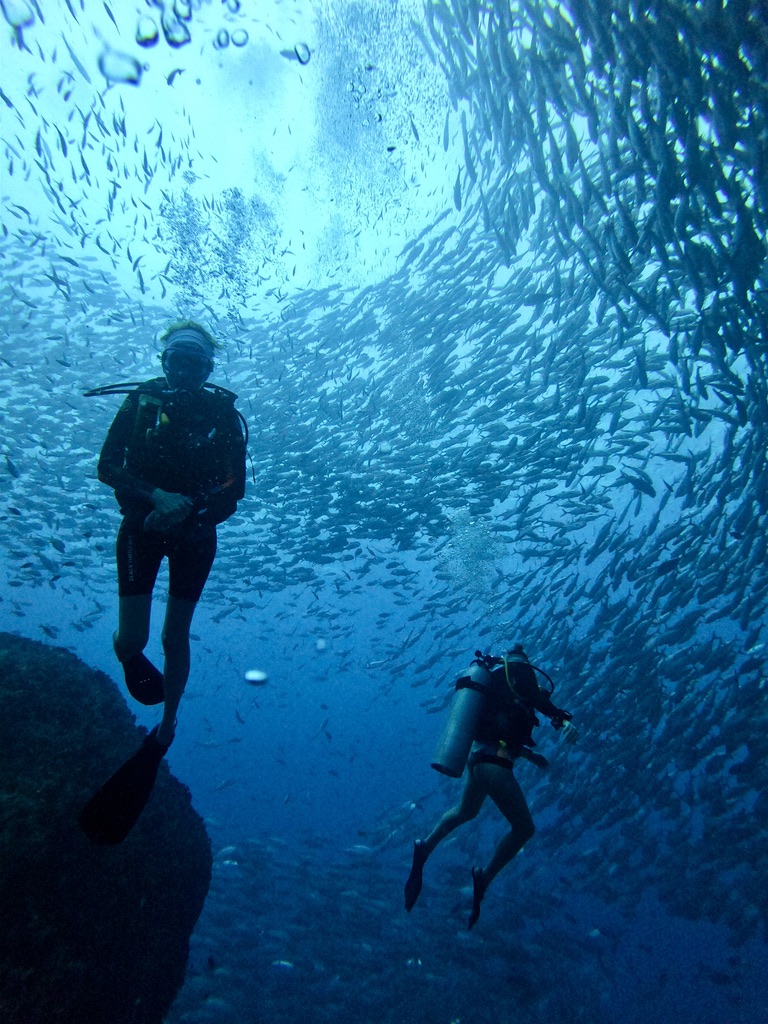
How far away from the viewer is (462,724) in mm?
4207

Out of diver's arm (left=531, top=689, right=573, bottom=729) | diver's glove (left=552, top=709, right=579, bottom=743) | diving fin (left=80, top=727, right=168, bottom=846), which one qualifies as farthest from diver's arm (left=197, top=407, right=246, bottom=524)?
diver's glove (left=552, top=709, right=579, bottom=743)

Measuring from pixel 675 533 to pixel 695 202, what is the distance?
7436mm

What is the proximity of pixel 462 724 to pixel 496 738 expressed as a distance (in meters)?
0.35

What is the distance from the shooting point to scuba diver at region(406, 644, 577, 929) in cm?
414

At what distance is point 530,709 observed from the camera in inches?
167

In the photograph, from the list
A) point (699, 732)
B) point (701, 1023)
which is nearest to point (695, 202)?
point (699, 732)

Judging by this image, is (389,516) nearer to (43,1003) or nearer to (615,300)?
(615,300)

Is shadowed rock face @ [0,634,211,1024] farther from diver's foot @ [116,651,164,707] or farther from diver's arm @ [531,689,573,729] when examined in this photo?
diver's arm @ [531,689,573,729]

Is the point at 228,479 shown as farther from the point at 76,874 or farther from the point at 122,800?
the point at 76,874

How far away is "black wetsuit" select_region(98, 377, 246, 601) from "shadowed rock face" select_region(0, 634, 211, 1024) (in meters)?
2.87

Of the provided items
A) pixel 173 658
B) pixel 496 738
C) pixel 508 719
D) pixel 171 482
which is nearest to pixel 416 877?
pixel 496 738

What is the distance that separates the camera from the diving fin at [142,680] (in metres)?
3.40

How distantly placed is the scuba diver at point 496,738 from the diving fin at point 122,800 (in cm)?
203

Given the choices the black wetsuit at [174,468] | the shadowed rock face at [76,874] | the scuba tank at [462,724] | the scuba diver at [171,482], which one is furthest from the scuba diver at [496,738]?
the shadowed rock face at [76,874]
